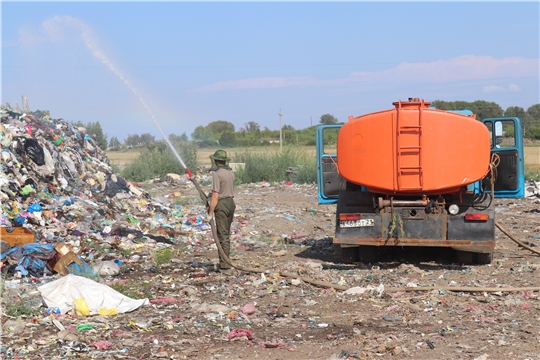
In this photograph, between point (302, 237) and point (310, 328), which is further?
point (302, 237)

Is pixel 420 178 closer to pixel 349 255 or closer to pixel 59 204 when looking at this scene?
pixel 349 255

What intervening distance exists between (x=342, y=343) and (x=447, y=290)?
7.68 ft

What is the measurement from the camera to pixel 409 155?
8.55 meters

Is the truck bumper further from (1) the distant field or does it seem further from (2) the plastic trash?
(1) the distant field

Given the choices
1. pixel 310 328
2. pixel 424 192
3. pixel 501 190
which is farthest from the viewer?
pixel 501 190

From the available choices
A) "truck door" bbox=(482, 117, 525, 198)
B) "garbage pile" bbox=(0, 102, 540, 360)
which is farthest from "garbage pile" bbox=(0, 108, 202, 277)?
"truck door" bbox=(482, 117, 525, 198)

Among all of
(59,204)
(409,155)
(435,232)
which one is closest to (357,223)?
(435,232)

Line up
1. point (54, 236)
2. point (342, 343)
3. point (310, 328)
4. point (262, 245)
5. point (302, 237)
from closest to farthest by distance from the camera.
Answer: point (342, 343) → point (310, 328) → point (54, 236) → point (262, 245) → point (302, 237)

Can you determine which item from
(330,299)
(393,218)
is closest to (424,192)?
(393,218)

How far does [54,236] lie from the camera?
11086mm

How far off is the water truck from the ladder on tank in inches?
0.5

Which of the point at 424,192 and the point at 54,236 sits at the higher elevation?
the point at 424,192

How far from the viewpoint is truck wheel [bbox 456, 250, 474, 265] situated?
369 inches

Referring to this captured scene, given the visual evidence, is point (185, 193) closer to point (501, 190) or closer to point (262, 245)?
point (262, 245)
